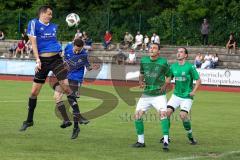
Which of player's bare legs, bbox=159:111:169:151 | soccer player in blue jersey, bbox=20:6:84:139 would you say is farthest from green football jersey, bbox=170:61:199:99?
soccer player in blue jersey, bbox=20:6:84:139

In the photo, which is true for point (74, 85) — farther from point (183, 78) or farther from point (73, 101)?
point (183, 78)

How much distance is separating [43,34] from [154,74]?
233 centimetres

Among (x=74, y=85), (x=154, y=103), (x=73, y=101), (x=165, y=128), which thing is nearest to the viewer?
(x=165, y=128)

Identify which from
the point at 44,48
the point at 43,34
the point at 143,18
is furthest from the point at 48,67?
the point at 143,18

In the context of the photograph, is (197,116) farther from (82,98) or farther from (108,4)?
(108,4)

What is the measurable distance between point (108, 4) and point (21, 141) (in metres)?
44.3

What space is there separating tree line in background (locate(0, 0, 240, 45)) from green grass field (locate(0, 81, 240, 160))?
1040 inches

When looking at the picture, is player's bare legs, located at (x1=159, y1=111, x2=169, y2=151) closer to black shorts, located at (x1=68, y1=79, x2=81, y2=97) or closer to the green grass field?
the green grass field

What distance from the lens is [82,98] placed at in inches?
1053

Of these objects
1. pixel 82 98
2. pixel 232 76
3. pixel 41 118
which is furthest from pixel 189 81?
pixel 232 76

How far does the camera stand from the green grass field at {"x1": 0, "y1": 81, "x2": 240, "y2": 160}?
1157 centimetres

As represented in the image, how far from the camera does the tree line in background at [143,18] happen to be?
4841 cm

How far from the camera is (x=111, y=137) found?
46.7 feet

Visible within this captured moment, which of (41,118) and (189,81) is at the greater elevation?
(189,81)
